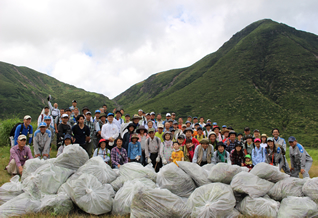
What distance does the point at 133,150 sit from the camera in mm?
5926

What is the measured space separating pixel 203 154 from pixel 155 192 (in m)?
2.80

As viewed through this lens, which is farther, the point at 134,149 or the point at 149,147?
the point at 149,147

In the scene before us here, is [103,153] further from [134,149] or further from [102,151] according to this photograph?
[134,149]

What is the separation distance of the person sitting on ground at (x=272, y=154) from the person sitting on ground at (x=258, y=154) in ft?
0.88

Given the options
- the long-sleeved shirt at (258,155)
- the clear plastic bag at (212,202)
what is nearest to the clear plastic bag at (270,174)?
the clear plastic bag at (212,202)

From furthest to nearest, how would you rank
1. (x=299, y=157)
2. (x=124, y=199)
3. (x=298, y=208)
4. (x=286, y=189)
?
(x=299, y=157)
(x=286, y=189)
(x=124, y=199)
(x=298, y=208)

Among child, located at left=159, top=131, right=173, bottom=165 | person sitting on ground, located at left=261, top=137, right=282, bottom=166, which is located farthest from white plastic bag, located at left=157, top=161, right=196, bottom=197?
person sitting on ground, located at left=261, top=137, right=282, bottom=166

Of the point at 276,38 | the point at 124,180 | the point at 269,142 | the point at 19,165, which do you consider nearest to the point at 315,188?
the point at 269,142

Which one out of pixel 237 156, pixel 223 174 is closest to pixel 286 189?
pixel 223 174

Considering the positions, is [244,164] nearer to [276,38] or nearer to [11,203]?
[11,203]

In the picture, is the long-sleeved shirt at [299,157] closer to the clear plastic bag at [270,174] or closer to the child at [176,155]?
the clear plastic bag at [270,174]

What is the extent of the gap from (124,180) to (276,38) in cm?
7830

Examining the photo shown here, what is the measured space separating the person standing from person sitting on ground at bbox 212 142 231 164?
7.62 ft

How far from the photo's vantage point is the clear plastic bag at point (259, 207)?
11.8 feet
